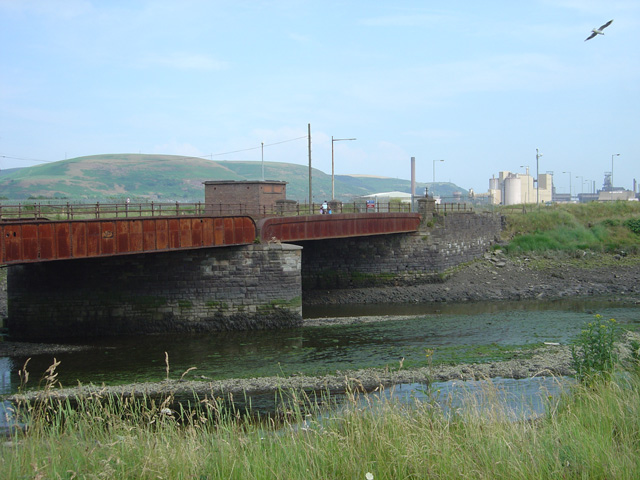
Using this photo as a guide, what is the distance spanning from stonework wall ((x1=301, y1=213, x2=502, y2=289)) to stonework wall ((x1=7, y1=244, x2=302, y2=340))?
12182 mm

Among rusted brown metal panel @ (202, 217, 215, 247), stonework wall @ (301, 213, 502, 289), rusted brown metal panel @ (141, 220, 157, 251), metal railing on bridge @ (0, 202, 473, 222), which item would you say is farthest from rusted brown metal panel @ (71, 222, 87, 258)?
stonework wall @ (301, 213, 502, 289)

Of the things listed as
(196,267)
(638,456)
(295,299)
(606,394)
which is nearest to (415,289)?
(295,299)

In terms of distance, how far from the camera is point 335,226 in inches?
1548

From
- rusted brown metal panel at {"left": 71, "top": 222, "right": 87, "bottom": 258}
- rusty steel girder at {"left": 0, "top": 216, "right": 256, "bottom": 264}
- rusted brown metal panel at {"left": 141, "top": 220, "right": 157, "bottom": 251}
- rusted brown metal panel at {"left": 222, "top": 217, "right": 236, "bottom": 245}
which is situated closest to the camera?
rusty steel girder at {"left": 0, "top": 216, "right": 256, "bottom": 264}

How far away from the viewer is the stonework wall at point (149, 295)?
3050 centimetres

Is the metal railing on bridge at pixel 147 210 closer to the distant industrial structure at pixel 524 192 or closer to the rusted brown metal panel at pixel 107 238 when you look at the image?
the rusted brown metal panel at pixel 107 238

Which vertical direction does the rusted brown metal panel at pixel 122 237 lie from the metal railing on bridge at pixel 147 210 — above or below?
below

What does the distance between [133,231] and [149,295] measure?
14.9 ft

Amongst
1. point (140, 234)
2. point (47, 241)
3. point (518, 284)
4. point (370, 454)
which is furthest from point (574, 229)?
point (370, 454)

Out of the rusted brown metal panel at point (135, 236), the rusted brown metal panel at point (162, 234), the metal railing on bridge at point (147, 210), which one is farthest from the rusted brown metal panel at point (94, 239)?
the rusted brown metal panel at point (162, 234)

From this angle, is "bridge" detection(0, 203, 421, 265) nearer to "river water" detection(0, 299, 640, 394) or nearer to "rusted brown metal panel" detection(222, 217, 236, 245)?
"rusted brown metal panel" detection(222, 217, 236, 245)

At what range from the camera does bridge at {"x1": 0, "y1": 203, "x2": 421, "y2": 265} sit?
23.6 meters

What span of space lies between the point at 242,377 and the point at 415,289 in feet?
76.4

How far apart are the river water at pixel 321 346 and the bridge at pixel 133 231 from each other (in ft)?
13.9
